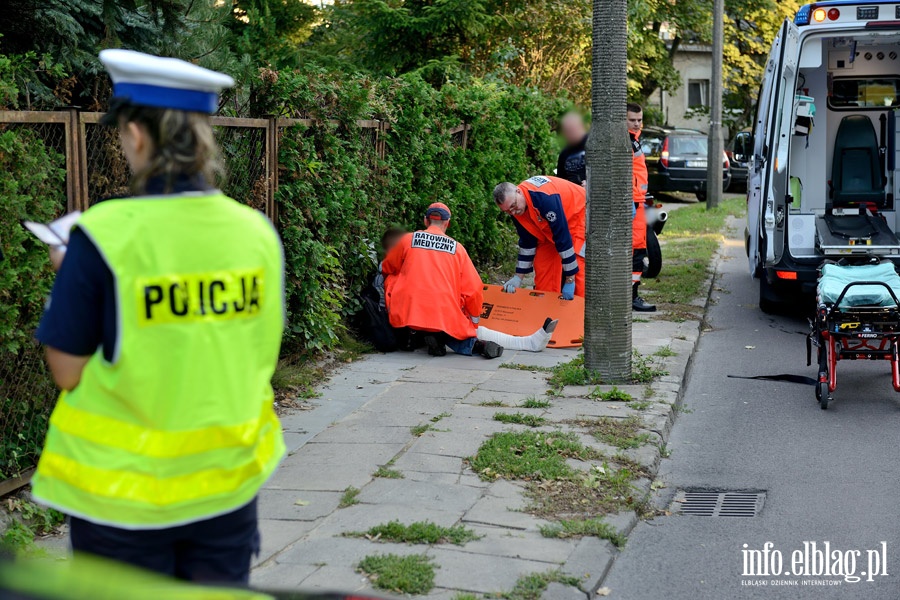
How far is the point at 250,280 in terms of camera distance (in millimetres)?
2662

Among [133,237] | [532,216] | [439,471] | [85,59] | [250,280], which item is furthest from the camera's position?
[532,216]

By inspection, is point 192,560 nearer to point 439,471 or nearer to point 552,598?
point 552,598

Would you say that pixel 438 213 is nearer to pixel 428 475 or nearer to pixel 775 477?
pixel 428 475

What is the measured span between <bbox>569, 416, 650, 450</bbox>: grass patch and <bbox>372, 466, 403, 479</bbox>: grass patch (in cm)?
137

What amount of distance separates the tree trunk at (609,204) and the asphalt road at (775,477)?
74 cm

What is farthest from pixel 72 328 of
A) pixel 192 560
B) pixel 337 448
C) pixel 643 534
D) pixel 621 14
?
pixel 621 14

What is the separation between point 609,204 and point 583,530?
11.0ft

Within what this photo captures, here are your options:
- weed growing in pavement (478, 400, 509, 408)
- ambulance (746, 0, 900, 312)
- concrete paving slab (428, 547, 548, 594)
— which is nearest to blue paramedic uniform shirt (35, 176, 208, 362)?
concrete paving slab (428, 547, 548, 594)

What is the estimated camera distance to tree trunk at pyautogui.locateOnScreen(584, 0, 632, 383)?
791 cm

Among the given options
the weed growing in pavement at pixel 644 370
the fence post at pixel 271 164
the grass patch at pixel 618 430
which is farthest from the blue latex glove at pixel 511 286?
the grass patch at pixel 618 430

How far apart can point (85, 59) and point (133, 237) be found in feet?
15.8

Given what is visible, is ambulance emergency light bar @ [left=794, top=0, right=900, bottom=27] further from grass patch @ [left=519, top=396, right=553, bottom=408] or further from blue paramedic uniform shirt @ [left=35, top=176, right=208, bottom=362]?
blue paramedic uniform shirt @ [left=35, top=176, right=208, bottom=362]

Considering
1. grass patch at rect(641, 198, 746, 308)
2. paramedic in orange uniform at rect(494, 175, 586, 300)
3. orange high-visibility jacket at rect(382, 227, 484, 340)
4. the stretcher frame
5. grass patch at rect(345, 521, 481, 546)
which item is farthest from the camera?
grass patch at rect(641, 198, 746, 308)

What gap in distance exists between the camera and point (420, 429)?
267 inches
